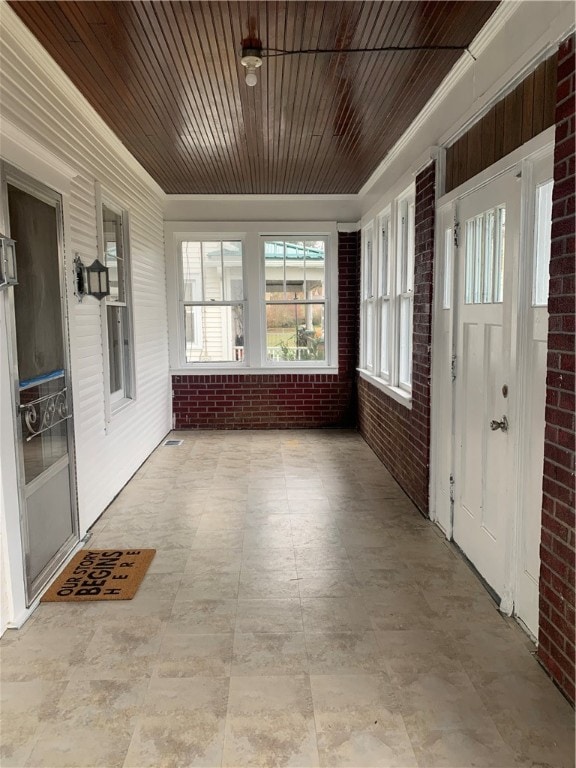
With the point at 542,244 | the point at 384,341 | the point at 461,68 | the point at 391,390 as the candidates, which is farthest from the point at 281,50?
the point at 384,341

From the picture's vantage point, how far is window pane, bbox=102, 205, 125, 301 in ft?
15.4

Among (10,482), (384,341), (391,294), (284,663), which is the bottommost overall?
(284,663)

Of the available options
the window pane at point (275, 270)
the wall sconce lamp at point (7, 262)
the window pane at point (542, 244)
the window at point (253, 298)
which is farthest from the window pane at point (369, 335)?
the wall sconce lamp at point (7, 262)

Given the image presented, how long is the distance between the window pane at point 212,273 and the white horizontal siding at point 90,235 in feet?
3.03

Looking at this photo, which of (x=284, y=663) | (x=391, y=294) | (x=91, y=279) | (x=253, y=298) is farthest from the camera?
(x=253, y=298)

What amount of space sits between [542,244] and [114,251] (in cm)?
370

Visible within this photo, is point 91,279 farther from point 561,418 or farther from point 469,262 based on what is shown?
point 561,418

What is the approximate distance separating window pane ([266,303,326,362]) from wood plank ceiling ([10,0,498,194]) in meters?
2.28

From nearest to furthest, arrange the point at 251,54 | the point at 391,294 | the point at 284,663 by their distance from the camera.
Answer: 1. the point at 284,663
2. the point at 251,54
3. the point at 391,294

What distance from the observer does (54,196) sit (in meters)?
3.27

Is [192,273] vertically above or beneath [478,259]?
above

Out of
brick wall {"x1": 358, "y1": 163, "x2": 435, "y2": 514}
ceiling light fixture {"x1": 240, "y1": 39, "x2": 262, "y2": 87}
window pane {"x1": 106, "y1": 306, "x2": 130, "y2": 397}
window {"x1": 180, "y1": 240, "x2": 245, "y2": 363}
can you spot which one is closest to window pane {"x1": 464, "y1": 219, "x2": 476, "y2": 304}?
brick wall {"x1": 358, "y1": 163, "x2": 435, "y2": 514}

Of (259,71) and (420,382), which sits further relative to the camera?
(420,382)

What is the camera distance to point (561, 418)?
2.11 metres
